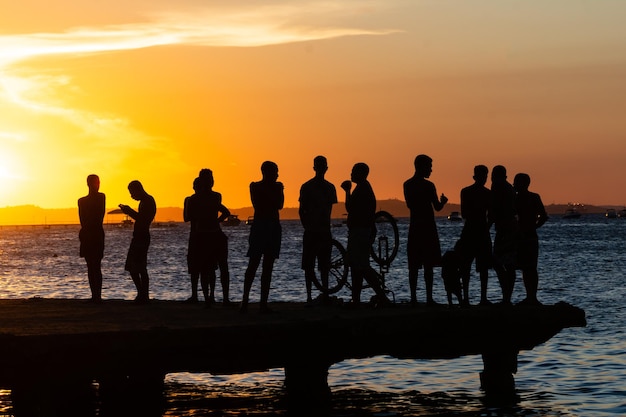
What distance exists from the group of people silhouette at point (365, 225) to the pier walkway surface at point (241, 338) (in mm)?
585

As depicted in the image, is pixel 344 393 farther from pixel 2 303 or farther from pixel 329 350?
pixel 2 303

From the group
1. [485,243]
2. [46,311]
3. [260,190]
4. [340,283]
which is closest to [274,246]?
[260,190]

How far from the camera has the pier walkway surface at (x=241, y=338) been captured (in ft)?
41.4

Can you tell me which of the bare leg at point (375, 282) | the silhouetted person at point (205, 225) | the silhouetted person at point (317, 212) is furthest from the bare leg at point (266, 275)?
the silhouetted person at point (205, 225)

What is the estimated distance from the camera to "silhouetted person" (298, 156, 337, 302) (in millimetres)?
15484

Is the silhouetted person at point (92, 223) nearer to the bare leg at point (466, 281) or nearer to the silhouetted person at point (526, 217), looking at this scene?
the bare leg at point (466, 281)

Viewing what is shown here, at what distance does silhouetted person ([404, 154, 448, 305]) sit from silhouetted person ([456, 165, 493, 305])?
512 mm

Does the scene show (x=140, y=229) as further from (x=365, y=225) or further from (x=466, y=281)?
(x=466, y=281)

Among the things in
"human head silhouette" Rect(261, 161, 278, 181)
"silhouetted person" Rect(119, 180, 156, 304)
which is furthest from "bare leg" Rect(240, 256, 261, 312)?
"silhouetted person" Rect(119, 180, 156, 304)

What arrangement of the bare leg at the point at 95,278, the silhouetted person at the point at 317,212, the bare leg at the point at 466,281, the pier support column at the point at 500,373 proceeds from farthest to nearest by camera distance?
1. the bare leg at the point at 95,278
2. the pier support column at the point at 500,373
3. the bare leg at the point at 466,281
4. the silhouetted person at the point at 317,212

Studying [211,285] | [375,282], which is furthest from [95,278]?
[375,282]

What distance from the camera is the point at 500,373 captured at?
58.2ft

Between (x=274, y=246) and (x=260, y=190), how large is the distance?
33.9 inches

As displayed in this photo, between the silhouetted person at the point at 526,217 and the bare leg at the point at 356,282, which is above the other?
the silhouetted person at the point at 526,217
